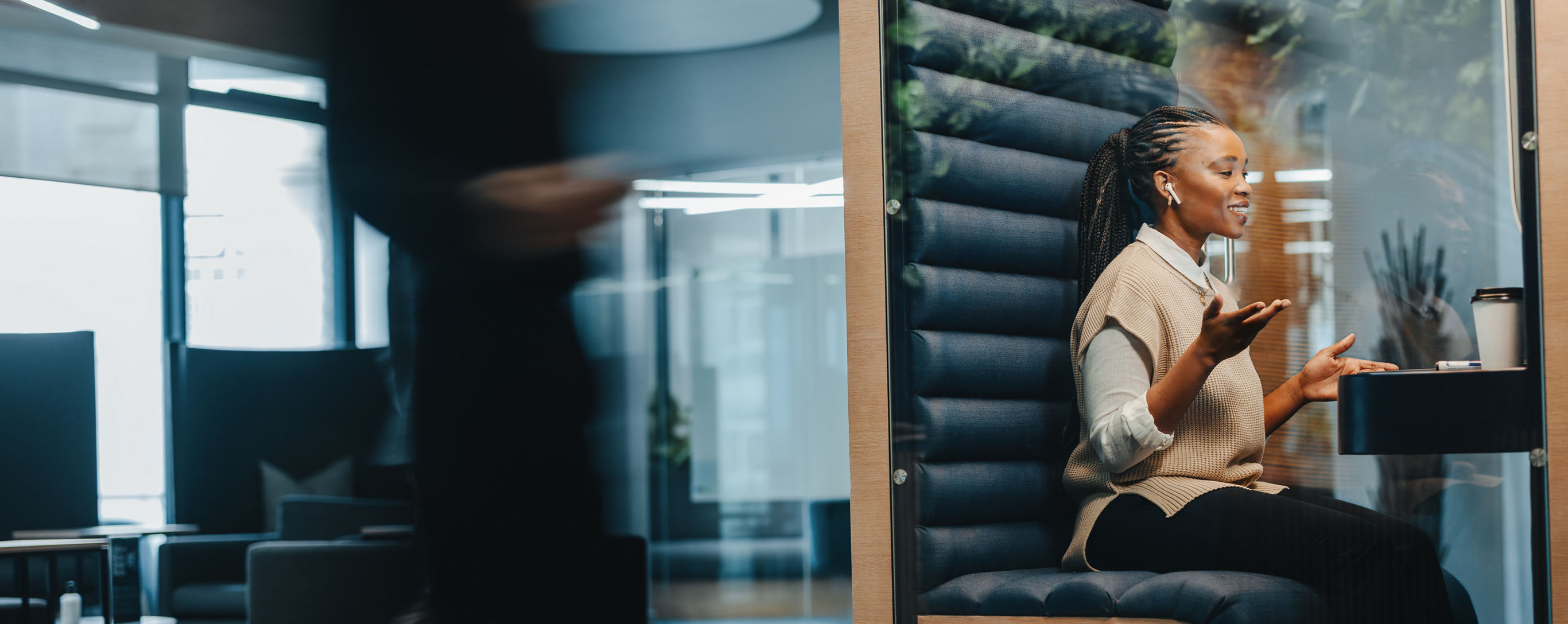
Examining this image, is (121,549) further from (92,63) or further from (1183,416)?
(1183,416)

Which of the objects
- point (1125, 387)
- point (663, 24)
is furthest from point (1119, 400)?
point (663, 24)

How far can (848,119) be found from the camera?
1310mm

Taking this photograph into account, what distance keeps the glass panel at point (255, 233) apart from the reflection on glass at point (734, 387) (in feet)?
2.62

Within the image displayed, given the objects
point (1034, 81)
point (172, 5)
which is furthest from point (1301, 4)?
point (172, 5)

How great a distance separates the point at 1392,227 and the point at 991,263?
419mm

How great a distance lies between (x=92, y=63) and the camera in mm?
2750

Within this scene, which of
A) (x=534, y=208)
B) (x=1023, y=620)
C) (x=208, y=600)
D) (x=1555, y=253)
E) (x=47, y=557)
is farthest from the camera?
(x=534, y=208)

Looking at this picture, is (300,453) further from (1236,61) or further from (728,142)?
(1236,61)

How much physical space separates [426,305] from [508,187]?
41 cm

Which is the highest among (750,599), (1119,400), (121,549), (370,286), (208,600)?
(370,286)

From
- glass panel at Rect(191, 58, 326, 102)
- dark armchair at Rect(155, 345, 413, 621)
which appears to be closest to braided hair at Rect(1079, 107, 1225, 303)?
dark armchair at Rect(155, 345, 413, 621)

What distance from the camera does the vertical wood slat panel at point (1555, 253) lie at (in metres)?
1.13

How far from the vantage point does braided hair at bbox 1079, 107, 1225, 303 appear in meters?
1.24

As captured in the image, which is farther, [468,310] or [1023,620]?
[468,310]
